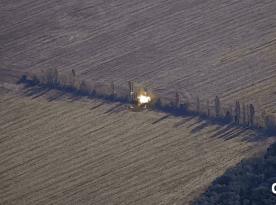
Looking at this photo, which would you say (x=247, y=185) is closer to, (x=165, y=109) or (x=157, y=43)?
(x=165, y=109)

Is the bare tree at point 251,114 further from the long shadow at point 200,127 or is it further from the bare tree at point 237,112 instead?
the long shadow at point 200,127

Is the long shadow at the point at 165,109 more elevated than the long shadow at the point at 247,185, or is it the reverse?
the long shadow at the point at 165,109

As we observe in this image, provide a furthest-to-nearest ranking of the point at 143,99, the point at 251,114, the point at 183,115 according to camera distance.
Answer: the point at 143,99
the point at 183,115
the point at 251,114

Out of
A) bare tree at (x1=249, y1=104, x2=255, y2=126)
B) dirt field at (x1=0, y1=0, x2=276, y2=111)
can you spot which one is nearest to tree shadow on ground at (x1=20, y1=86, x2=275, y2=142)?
bare tree at (x1=249, y1=104, x2=255, y2=126)

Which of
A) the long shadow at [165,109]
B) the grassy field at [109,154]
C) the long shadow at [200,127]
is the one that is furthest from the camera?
the long shadow at [200,127]

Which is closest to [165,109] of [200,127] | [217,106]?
[217,106]

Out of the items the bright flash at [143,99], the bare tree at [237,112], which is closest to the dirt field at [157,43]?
the bare tree at [237,112]
